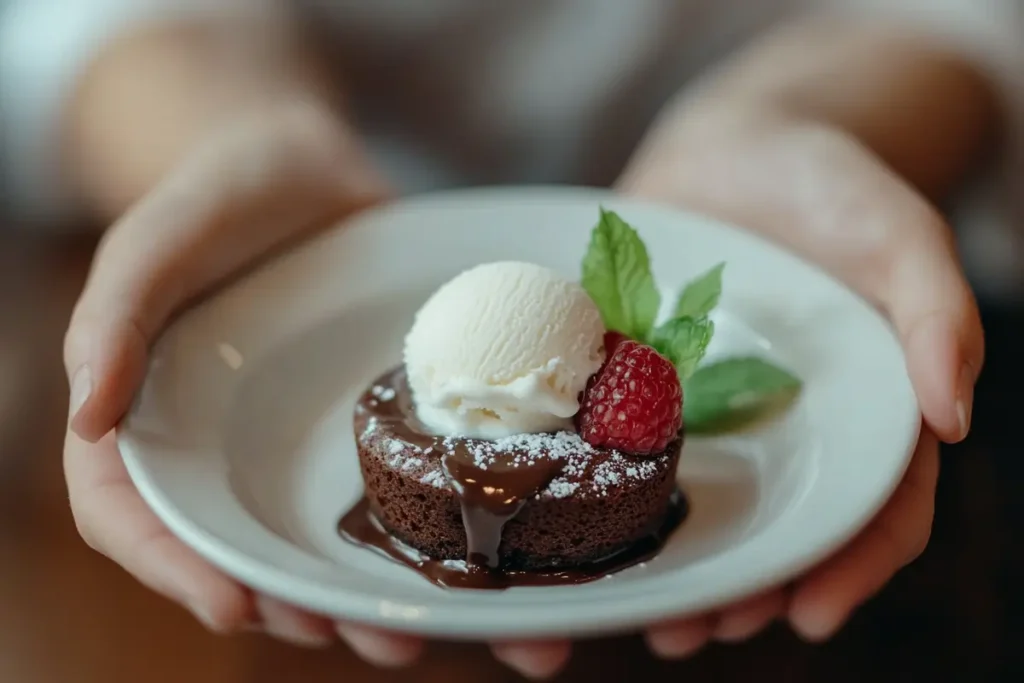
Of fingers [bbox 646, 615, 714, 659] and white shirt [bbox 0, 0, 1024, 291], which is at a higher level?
white shirt [bbox 0, 0, 1024, 291]

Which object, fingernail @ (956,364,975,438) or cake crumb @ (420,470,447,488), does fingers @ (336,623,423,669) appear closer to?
cake crumb @ (420,470,447,488)

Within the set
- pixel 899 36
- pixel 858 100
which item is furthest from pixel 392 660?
pixel 899 36

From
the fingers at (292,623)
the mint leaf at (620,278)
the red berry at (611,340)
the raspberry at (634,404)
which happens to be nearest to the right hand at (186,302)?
the fingers at (292,623)

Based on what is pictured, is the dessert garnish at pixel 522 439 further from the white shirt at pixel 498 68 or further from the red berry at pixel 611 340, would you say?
the white shirt at pixel 498 68

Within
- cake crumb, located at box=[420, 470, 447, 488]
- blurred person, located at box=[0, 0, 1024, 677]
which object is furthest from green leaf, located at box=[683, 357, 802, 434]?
cake crumb, located at box=[420, 470, 447, 488]

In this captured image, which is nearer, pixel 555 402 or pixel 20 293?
pixel 555 402

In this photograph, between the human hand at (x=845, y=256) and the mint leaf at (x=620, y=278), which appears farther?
the mint leaf at (x=620, y=278)

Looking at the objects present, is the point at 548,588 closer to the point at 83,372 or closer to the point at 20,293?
the point at 83,372
